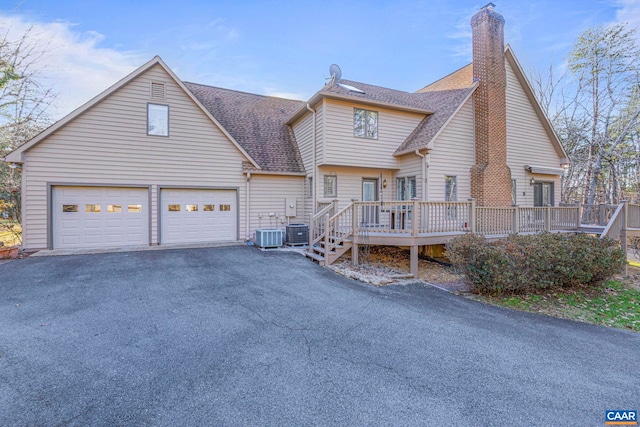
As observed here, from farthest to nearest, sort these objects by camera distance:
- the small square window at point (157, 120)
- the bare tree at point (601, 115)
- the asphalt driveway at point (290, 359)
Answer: the bare tree at point (601, 115) < the small square window at point (157, 120) < the asphalt driveway at point (290, 359)

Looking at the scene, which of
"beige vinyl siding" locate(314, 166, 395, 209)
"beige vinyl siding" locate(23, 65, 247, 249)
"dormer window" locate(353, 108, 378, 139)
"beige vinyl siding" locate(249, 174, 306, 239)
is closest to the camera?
"beige vinyl siding" locate(23, 65, 247, 249)

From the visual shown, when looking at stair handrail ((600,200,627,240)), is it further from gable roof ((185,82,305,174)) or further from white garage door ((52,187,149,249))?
white garage door ((52,187,149,249))

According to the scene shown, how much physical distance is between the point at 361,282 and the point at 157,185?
8235mm

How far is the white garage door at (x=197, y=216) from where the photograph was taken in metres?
10.8

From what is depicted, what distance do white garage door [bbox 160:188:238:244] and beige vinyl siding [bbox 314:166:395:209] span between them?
379 cm

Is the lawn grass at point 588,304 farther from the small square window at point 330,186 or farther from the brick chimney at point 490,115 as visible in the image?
the small square window at point 330,186

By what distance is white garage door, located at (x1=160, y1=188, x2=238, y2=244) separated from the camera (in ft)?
35.4

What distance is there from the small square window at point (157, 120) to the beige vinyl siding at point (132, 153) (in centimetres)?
14

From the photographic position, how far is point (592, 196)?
16953 mm

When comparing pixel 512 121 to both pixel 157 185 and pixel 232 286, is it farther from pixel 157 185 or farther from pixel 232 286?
pixel 157 185

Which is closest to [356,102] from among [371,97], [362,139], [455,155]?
[371,97]

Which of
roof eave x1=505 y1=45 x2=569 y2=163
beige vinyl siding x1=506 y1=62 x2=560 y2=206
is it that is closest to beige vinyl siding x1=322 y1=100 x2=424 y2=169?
beige vinyl siding x1=506 y1=62 x2=560 y2=206

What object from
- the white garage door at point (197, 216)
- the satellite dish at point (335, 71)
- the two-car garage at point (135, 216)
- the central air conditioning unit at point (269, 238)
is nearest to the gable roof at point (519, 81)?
the satellite dish at point (335, 71)

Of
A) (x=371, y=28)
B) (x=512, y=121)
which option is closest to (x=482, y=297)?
(x=512, y=121)
